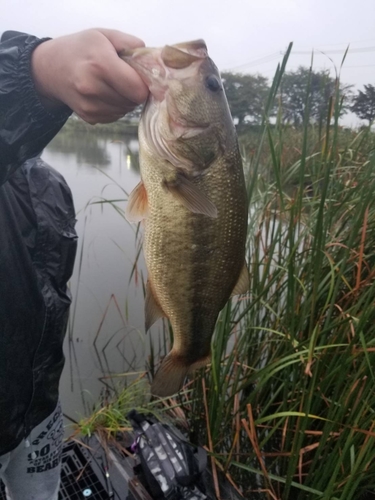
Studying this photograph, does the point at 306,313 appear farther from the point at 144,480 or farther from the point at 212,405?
the point at 144,480

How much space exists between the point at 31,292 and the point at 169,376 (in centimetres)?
56

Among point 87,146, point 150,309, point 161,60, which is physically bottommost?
point 150,309

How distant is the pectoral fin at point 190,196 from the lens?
1073 millimetres

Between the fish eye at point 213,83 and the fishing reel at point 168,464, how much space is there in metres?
1.57

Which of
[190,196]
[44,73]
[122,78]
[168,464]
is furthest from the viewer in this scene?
[168,464]

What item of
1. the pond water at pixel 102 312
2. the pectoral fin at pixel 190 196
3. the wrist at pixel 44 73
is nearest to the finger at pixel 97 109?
the wrist at pixel 44 73

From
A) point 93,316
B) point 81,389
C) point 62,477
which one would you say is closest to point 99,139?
point 93,316

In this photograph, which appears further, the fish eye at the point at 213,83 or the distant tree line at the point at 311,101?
the distant tree line at the point at 311,101

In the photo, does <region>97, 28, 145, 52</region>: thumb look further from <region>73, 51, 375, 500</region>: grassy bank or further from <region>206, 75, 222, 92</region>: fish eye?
<region>73, 51, 375, 500</region>: grassy bank

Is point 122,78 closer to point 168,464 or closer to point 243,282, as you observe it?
point 243,282

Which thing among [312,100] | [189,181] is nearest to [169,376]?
[189,181]

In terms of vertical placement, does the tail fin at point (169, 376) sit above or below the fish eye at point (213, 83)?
below

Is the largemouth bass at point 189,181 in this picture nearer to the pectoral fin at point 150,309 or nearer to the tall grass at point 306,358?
the pectoral fin at point 150,309

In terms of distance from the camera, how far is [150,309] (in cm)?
128
